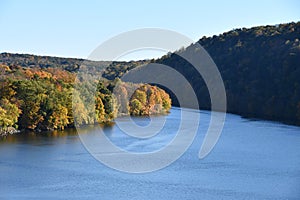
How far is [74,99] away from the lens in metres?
28.1

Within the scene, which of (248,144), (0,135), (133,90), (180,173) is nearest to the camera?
(180,173)

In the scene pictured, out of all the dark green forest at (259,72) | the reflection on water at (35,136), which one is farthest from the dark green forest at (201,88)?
the reflection on water at (35,136)

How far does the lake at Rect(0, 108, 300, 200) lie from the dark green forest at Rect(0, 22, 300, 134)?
318cm

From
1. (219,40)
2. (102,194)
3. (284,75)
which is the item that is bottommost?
(102,194)

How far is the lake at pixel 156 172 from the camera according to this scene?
42.8ft

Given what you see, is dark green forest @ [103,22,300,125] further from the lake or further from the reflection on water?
the reflection on water

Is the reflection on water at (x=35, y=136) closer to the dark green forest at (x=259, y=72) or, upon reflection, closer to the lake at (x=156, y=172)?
the lake at (x=156, y=172)

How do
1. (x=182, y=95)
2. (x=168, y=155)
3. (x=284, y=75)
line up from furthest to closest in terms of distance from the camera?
1. (x=182, y=95)
2. (x=284, y=75)
3. (x=168, y=155)

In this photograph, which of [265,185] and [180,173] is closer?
[265,185]

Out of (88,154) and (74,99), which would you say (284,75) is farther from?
(88,154)

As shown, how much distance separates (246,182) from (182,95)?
3551 cm

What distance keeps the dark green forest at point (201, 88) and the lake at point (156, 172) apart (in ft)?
10.4

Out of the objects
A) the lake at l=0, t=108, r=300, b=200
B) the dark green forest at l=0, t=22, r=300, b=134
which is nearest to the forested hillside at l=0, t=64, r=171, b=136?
the dark green forest at l=0, t=22, r=300, b=134

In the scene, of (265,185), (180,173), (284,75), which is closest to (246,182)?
(265,185)
